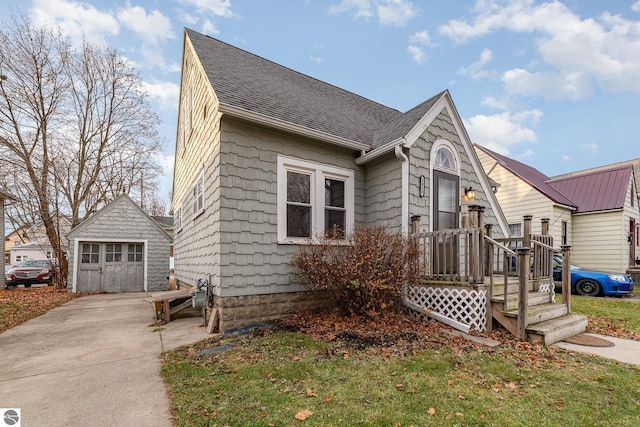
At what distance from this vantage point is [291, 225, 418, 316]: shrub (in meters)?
5.08

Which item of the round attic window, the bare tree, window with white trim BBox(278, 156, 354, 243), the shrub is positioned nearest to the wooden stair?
the shrub

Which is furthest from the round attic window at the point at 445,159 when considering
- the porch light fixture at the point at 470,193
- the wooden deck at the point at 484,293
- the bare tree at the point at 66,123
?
the bare tree at the point at 66,123

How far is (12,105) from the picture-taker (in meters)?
13.4

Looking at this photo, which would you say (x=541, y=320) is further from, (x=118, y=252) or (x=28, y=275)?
(x=28, y=275)

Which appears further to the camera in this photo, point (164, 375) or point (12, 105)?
point (12, 105)

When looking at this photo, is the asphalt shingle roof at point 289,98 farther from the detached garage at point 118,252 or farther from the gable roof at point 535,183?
the detached garage at point 118,252

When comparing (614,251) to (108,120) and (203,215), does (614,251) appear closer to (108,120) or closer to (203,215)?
(203,215)

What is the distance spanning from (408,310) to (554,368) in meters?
2.55

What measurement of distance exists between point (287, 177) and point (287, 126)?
1.03 metres

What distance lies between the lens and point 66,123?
14727 mm

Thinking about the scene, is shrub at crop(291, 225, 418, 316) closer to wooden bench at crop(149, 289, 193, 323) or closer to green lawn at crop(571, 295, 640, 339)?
wooden bench at crop(149, 289, 193, 323)

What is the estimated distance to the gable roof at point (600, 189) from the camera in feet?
43.4

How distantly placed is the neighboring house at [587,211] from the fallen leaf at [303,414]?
564 inches

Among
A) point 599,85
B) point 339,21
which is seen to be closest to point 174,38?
point 339,21
